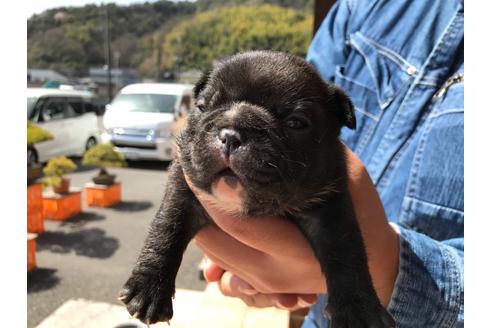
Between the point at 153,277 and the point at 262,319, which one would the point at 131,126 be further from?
the point at 153,277

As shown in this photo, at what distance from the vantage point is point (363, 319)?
3.26ft

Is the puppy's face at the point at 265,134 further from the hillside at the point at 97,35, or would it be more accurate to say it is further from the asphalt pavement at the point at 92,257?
the hillside at the point at 97,35

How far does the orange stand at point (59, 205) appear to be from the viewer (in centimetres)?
550

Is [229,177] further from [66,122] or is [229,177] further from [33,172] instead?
[66,122]

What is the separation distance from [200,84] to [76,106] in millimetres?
6633

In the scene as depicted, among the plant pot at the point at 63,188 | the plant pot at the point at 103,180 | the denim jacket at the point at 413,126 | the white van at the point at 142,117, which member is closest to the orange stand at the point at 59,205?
the plant pot at the point at 63,188

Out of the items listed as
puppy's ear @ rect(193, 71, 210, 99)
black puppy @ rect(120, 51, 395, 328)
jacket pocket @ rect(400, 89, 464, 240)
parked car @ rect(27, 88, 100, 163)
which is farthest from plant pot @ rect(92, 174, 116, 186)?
jacket pocket @ rect(400, 89, 464, 240)

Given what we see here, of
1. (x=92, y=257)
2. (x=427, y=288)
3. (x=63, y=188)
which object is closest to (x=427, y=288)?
(x=427, y=288)

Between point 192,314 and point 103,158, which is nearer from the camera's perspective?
point 192,314

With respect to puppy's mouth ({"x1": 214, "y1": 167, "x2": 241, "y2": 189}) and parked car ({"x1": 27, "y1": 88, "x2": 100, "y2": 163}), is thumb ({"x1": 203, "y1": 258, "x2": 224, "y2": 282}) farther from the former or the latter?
parked car ({"x1": 27, "y1": 88, "x2": 100, "y2": 163})

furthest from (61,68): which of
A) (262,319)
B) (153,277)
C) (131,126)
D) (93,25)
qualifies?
(153,277)

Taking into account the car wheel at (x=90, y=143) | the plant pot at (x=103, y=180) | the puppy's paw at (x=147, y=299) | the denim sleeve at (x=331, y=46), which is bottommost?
the plant pot at (x=103, y=180)

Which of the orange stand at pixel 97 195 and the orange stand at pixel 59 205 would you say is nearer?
the orange stand at pixel 59 205

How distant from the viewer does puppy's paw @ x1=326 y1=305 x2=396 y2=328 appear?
991 mm
